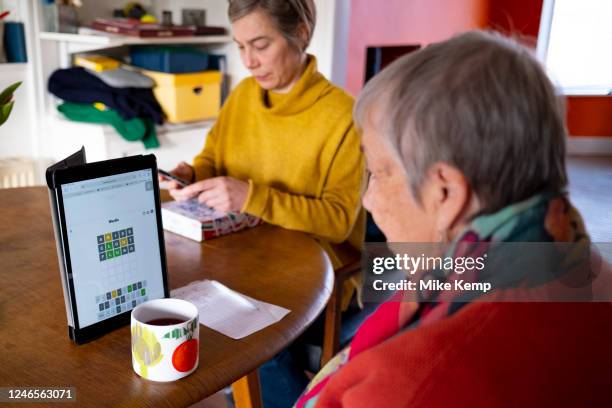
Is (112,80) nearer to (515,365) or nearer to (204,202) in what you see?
(204,202)

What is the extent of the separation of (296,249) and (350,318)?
1.76 feet

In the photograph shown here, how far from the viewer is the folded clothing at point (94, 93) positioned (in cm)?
261

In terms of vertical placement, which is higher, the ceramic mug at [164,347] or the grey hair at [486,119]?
the grey hair at [486,119]

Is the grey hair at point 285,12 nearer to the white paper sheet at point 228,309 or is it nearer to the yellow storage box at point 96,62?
the white paper sheet at point 228,309

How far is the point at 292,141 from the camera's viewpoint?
1726 mm

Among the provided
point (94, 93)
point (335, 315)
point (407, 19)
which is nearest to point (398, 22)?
point (407, 19)

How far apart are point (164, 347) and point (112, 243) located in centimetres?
21

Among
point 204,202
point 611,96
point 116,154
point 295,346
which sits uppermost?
point 611,96

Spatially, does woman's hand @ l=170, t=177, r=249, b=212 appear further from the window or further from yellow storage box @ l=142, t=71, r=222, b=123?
yellow storage box @ l=142, t=71, r=222, b=123

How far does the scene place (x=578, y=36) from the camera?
127 cm

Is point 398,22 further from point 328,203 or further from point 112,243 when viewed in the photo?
point 112,243

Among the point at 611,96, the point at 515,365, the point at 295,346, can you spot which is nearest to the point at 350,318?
the point at 295,346

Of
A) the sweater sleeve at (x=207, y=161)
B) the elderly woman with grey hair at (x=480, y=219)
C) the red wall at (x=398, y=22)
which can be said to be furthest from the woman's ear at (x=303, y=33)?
the red wall at (x=398, y=22)

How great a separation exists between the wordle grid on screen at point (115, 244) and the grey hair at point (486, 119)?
20.2 inches
